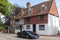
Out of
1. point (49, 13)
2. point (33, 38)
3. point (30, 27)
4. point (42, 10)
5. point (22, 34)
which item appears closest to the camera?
point (33, 38)

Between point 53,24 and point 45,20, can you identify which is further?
point 53,24

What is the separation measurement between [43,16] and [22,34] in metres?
10.2

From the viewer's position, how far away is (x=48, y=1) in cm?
4106

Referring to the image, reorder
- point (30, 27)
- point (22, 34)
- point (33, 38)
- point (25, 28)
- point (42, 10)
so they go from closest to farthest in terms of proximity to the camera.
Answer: point (33, 38)
point (22, 34)
point (42, 10)
point (30, 27)
point (25, 28)

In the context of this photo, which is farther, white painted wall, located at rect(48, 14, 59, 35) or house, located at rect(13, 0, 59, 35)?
white painted wall, located at rect(48, 14, 59, 35)

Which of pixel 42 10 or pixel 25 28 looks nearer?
pixel 42 10

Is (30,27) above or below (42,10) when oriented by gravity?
below

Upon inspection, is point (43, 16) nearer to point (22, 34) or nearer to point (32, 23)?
point (32, 23)

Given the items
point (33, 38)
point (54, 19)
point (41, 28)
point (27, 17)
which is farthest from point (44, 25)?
point (33, 38)

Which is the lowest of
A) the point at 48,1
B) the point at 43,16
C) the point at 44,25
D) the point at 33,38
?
the point at 33,38

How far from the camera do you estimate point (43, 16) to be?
37.5 m

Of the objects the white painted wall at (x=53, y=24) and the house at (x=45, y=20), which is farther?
the white painted wall at (x=53, y=24)

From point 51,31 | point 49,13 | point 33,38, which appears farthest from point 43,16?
point 33,38

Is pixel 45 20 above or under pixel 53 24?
above
